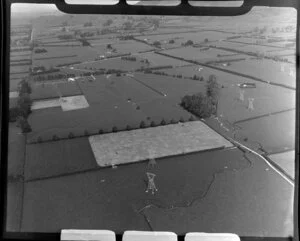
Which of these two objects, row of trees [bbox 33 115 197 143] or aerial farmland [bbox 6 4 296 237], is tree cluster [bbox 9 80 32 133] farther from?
row of trees [bbox 33 115 197 143]

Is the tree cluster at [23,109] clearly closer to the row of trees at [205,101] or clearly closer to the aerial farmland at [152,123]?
the aerial farmland at [152,123]

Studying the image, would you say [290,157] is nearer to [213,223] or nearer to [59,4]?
[213,223]

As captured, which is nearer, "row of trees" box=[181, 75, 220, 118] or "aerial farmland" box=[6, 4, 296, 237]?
"aerial farmland" box=[6, 4, 296, 237]

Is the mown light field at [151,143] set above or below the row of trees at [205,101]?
below

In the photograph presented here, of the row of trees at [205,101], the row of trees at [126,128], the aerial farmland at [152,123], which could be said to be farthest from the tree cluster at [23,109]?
the row of trees at [205,101]

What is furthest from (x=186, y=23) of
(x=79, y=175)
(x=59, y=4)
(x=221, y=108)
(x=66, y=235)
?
(x=66, y=235)

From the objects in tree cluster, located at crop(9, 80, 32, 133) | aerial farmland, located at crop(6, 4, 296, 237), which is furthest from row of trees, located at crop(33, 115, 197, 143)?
tree cluster, located at crop(9, 80, 32, 133)

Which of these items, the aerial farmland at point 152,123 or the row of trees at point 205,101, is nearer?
the aerial farmland at point 152,123

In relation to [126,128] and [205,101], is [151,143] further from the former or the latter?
[205,101]
